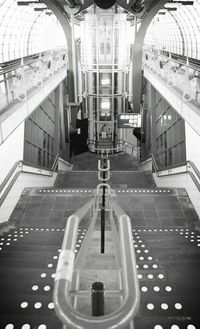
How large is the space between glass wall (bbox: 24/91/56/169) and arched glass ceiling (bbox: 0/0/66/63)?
804 centimetres

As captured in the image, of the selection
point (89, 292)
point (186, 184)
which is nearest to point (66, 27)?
point (186, 184)

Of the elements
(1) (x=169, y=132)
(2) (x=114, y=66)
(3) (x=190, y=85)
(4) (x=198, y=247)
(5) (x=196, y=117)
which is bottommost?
(4) (x=198, y=247)

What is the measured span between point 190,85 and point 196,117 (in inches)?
→ 50.9

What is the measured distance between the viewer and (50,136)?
47.6 feet

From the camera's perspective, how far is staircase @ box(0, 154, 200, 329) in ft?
12.2

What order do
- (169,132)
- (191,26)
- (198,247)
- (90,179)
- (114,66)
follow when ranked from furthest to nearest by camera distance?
(191,26), (114,66), (90,179), (169,132), (198,247)

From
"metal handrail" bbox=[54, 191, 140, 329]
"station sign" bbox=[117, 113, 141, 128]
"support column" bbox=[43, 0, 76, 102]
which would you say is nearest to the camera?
"metal handrail" bbox=[54, 191, 140, 329]

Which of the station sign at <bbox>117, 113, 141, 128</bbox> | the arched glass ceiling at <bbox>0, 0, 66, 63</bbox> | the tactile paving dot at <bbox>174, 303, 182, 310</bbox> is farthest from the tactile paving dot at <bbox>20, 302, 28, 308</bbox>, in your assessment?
the arched glass ceiling at <bbox>0, 0, 66, 63</bbox>

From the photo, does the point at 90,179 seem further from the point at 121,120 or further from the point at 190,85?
the point at 190,85

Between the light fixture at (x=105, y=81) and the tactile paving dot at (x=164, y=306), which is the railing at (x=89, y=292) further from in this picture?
the light fixture at (x=105, y=81)

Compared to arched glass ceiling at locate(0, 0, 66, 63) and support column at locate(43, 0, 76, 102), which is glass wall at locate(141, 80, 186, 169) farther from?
arched glass ceiling at locate(0, 0, 66, 63)

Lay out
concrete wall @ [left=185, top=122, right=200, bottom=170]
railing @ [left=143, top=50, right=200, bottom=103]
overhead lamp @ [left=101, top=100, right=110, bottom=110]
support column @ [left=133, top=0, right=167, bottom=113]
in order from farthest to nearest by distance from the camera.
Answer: overhead lamp @ [left=101, top=100, right=110, bottom=110] → support column @ [left=133, top=0, right=167, bottom=113] → concrete wall @ [left=185, top=122, right=200, bottom=170] → railing @ [left=143, top=50, right=200, bottom=103]

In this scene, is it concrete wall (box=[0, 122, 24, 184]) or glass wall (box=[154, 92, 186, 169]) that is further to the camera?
glass wall (box=[154, 92, 186, 169])

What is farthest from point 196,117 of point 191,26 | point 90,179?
point 191,26
